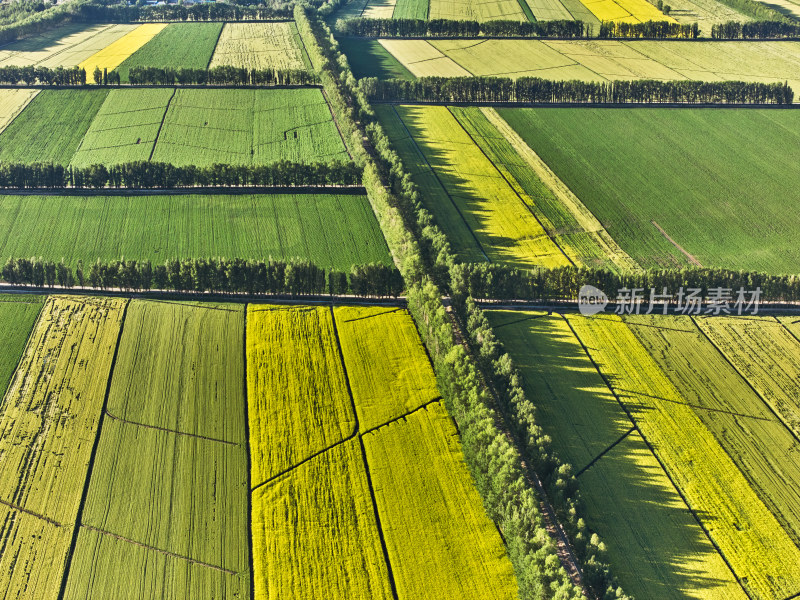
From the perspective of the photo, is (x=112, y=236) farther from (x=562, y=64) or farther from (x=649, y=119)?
(x=562, y=64)

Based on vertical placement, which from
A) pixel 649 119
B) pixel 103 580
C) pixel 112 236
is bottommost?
pixel 103 580

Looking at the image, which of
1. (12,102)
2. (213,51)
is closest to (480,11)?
(213,51)

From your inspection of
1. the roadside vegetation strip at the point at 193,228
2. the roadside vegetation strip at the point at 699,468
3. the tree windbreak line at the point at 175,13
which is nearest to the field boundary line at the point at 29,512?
the roadside vegetation strip at the point at 193,228

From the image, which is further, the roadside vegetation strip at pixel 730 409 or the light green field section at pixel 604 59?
the light green field section at pixel 604 59

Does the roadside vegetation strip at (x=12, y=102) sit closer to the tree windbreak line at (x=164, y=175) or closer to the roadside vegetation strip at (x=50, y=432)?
the tree windbreak line at (x=164, y=175)

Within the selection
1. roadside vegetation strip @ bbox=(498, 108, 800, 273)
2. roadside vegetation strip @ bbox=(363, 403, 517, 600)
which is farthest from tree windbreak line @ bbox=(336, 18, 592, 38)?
roadside vegetation strip @ bbox=(363, 403, 517, 600)

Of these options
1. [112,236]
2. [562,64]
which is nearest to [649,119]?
[562,64]
